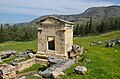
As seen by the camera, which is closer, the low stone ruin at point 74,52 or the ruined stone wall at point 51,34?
the low stone ruin at point 74,52

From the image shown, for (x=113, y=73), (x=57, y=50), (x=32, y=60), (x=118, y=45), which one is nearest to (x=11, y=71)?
(x=32, y=60)

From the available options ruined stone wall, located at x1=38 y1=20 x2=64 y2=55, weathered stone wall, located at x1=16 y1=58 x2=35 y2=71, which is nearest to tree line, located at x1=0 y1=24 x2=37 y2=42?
ruined stone wall, located at x1=38 y1=20 x2=64 y2=55

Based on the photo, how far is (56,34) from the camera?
1009 inches

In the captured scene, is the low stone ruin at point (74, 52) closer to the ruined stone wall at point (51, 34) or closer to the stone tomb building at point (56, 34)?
the stone tomb building at point (56, 34)

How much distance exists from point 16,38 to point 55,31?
79.4 meters

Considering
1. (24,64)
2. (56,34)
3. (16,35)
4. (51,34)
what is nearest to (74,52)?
(56,34)

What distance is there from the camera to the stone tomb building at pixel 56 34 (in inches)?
990

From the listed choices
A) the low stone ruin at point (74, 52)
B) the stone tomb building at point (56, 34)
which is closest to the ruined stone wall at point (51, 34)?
the stone tomb building at point (56, 34)

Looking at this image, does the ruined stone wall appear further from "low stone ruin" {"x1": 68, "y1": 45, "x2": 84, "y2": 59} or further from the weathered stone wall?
the weathered stone wall

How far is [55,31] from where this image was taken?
25.6 m

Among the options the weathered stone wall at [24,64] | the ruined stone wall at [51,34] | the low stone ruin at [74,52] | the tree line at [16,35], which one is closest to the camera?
the weathered stone wall at [24,64]

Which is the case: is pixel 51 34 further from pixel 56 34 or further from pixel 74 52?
pixel 74 52

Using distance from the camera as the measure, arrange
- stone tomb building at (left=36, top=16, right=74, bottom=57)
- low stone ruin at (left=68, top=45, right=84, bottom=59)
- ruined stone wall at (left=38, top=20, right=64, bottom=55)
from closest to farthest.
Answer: stone tomb building at (left=36, top=16, right=74, bottom=57)
low stone ruin at (left=68, top=45, right=84, bottom=59)
ruined stone wall at (left=38, top=20, right=64, bottom=55)

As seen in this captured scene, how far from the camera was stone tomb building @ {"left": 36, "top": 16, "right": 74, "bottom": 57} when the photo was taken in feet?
82.5
